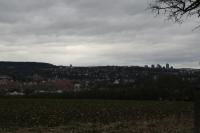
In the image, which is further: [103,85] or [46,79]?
[46,79]

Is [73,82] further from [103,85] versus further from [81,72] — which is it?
[103,85]

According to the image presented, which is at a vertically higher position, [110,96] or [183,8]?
[183,8]

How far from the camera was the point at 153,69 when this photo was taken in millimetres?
104688

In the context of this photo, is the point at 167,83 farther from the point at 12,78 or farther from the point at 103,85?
the point at 12,78

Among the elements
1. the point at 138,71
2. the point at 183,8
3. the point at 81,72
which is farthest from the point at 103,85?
the point at 183,8

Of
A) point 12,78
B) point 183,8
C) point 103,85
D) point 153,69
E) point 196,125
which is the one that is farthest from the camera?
point 12,78

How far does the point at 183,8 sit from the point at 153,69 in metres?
84.2

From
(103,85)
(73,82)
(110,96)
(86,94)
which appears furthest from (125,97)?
(73,82)

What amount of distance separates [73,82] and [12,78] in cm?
1566

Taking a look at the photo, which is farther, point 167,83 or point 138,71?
point 138,71

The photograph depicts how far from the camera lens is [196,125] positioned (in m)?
7.48

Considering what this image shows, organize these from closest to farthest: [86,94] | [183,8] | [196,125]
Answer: [196,125] → [183,8] → [86,94]

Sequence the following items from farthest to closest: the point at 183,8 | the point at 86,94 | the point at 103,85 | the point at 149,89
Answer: the point at 103,85 < the point at 86,94 < the point at 149,89 < the point at 183,8

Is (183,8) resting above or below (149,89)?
above
